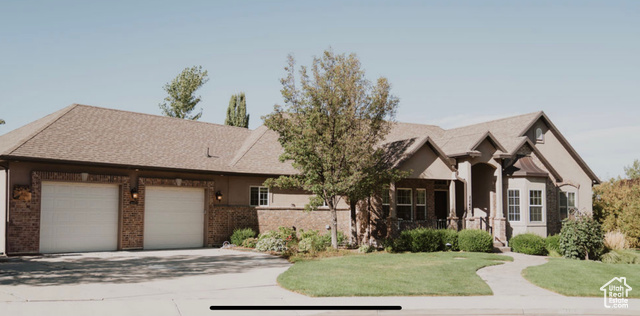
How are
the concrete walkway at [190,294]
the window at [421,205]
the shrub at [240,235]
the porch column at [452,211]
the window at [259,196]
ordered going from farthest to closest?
the window at [421,205] → the window at [259,196] → the porch column at [452,211] → the shrub at [240,235] → the concrete walkway at [190,294]

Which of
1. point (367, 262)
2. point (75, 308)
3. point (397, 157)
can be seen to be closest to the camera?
point (75, 308)

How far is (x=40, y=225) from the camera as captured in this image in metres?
19.8

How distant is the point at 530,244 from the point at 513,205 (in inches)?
128

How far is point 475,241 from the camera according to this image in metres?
22.4

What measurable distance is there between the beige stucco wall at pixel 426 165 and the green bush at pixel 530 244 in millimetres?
3932

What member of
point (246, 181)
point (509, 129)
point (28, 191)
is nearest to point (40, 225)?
point (28, 191)

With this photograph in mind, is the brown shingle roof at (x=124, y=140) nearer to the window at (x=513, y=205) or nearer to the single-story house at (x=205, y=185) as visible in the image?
the single-story house at (x=205, y=185)

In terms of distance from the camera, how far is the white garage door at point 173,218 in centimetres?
2308

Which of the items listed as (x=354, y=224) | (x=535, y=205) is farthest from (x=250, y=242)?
(x=535, y=205)

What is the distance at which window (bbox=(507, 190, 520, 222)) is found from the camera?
84.0 feet

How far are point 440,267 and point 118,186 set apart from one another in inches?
527

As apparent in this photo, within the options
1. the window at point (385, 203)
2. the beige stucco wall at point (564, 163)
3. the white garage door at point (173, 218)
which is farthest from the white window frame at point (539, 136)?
the white garage door at point (173, 218)

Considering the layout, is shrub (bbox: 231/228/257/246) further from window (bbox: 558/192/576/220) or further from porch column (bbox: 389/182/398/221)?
window (bbox: 558/192/576/220)

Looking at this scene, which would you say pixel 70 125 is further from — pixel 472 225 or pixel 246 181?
pixel 472 225
